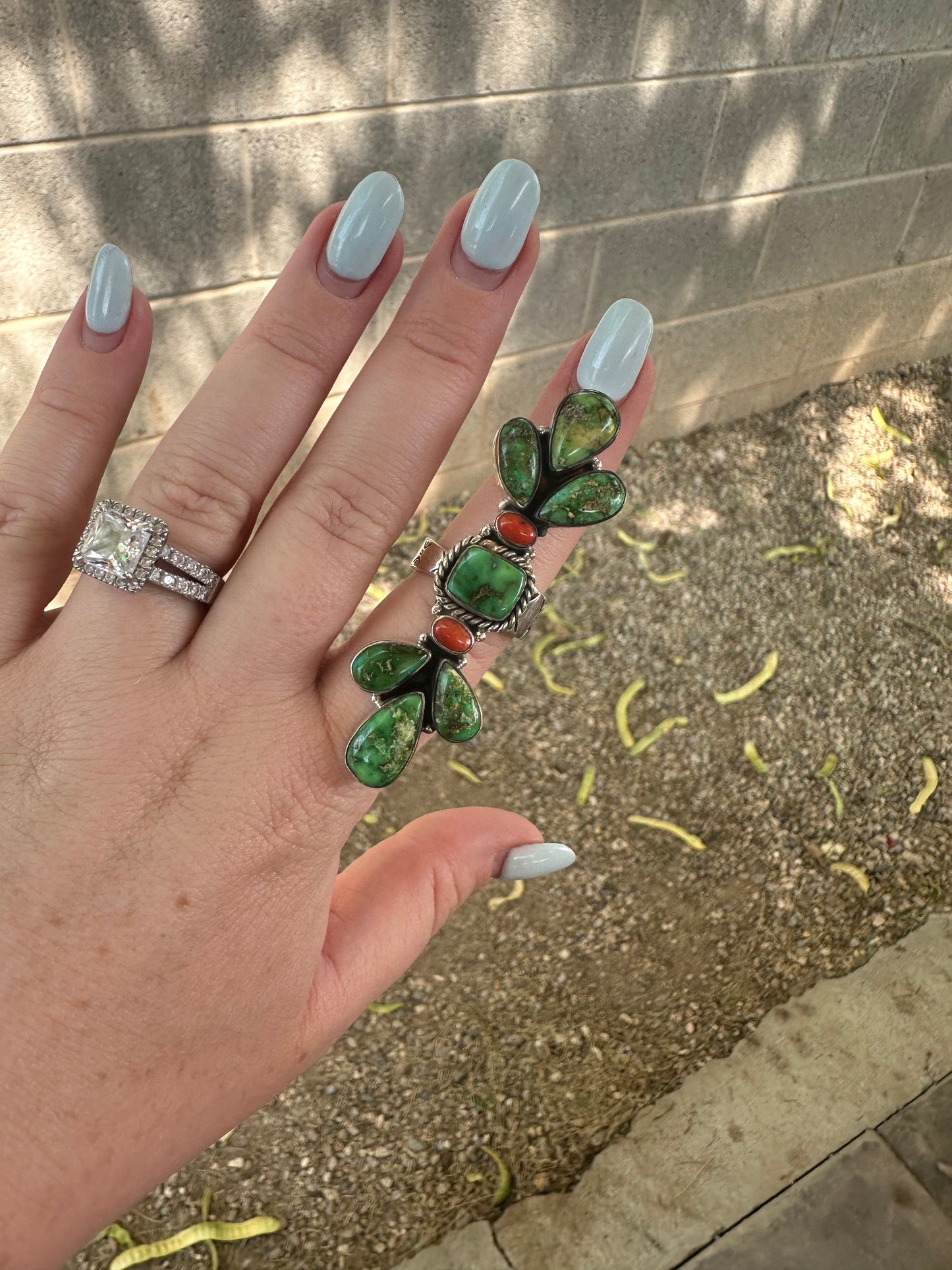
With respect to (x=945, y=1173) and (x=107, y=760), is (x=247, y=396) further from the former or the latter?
(x=945, y=1173)

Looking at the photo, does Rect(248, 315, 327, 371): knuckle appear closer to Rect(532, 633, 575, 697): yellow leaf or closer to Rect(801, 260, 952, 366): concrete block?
Rect(532, 633, 575, 697): yellow leaf

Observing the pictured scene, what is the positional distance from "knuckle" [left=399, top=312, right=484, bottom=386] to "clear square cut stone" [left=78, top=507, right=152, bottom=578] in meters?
0.42

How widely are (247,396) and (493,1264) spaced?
1667mm

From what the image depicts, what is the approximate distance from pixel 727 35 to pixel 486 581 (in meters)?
2.52

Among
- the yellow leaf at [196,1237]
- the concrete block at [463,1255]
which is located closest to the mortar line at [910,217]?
the concrete block at [463,1255]

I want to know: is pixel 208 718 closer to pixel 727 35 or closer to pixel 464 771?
pixel 464 771

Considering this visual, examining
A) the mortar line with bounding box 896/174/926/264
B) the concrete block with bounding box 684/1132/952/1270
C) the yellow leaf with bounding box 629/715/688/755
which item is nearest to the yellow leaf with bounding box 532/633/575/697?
the yellow leaf with bounding box 629/715/688/755

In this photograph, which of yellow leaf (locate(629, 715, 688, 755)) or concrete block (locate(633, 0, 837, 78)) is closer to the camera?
concrete block (locate(633, 0, 837, 78))

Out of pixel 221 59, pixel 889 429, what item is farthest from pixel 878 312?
pixel 221 59

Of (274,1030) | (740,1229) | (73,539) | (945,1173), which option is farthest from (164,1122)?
(945,1173)

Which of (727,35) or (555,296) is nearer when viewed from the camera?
(727,35)

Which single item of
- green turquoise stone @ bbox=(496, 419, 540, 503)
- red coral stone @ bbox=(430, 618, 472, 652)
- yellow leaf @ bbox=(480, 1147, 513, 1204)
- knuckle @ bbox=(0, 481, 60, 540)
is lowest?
yellow leaf @ bbox=(480, 1147, 513, 1204)

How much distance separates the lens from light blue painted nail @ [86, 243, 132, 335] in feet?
4.39

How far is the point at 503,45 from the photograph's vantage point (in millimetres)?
2637
